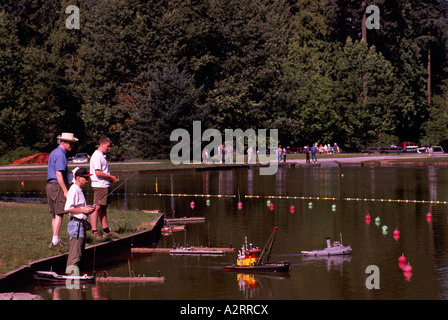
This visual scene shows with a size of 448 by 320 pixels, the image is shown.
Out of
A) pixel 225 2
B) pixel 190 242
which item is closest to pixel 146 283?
pixel 190 242

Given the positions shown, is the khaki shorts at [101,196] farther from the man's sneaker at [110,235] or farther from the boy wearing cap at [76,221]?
the boy wearing cap at [76,221]

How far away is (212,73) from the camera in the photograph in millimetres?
72312

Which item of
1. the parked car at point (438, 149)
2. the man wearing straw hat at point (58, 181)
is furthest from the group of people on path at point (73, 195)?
the parked car at point (438, 149)

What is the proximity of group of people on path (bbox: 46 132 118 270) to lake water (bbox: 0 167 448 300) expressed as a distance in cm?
102

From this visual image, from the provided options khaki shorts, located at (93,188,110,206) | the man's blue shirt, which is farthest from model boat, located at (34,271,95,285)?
khaki shorts, located at (93,188,110,206)

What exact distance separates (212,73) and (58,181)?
58649 mm

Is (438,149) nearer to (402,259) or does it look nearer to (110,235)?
(110,235)

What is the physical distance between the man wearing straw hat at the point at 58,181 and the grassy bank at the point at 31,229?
0.45 metres

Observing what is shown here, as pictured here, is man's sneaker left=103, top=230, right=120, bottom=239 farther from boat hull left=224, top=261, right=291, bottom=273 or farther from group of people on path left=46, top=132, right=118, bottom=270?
boat hull left=224, top=261, right=291, bottom=273

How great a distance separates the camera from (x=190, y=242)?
54.6ft

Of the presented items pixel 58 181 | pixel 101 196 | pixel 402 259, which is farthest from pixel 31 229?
pixel 402 259

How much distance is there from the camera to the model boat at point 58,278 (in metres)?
12.2

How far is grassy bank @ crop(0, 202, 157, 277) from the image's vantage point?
529 inches
